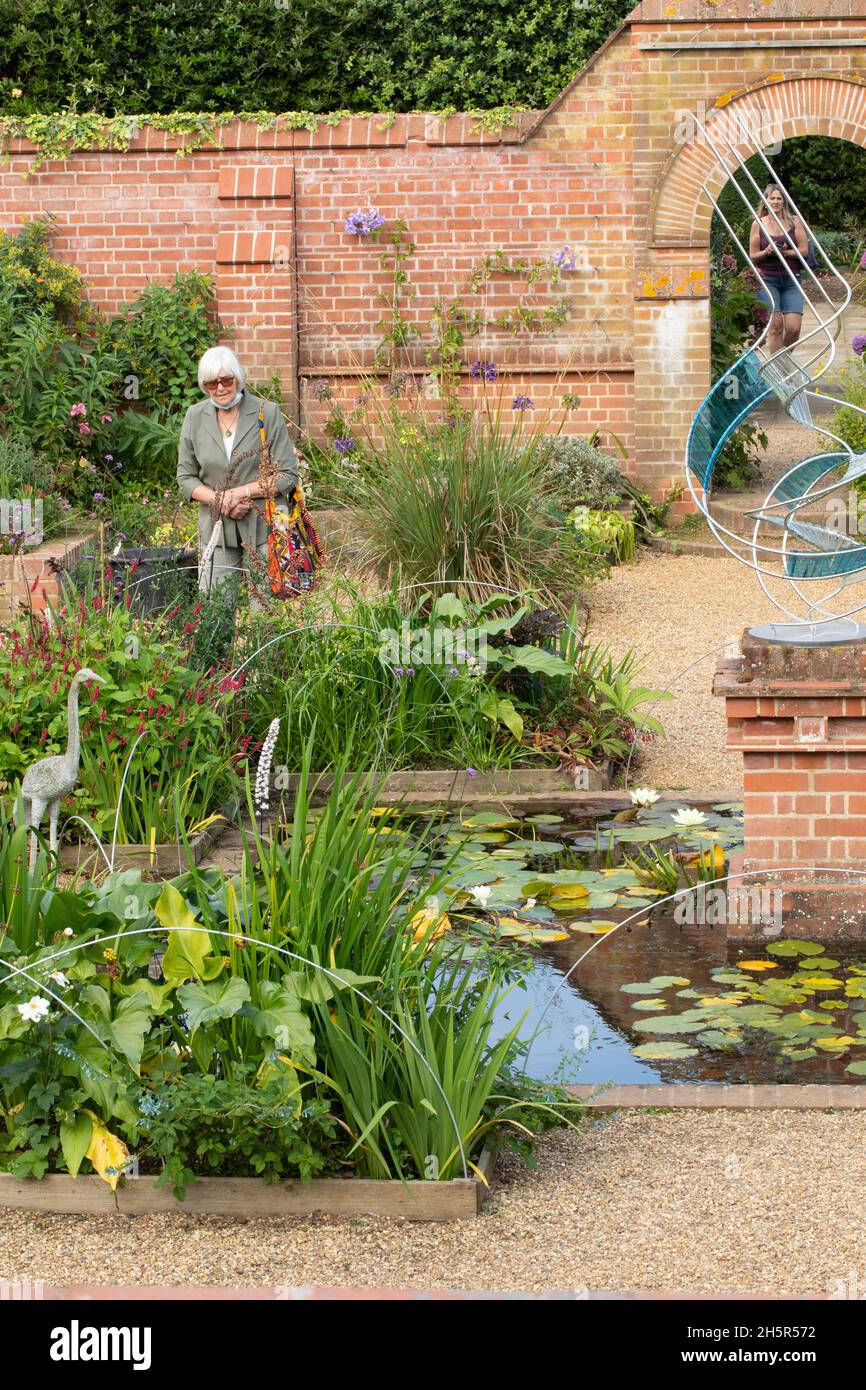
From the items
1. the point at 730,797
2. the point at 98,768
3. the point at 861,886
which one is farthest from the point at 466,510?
the point at 861,886

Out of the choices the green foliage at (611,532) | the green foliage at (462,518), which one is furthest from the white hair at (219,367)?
the green foliage at (611,532)

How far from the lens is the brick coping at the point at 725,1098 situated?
4355mm

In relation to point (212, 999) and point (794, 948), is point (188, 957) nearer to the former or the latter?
point (212, 999)

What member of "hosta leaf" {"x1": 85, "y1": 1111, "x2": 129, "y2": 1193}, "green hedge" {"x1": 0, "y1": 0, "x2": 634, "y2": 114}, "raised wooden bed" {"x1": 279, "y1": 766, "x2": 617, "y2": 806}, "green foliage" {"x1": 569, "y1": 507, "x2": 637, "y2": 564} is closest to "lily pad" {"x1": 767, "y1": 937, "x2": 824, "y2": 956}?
"raised wooden bed" {"x1": 279, "y1": 766, "x2": 617, "y2": 806}

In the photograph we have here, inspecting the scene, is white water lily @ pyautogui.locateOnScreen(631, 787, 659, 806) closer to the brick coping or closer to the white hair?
the brick coping

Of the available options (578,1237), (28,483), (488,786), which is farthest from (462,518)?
(578,1237)

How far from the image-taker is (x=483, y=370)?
38.7ft

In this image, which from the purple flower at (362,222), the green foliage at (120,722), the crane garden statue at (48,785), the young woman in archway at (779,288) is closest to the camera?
the crane garden statue at (48,785)

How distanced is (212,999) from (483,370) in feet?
27.7

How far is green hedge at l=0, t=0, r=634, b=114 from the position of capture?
14.1 metres

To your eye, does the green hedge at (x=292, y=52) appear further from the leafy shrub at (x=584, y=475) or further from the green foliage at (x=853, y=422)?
the green foliage at (x=853, y=422)

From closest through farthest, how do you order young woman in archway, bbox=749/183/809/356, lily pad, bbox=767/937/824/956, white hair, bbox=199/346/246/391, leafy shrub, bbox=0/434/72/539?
lily pad, bbox=767/937/824/956 → white hair, bbox=199/346/246/391 → leafy shrub, bbox=0/434/72/539 → young woman in archway, bbox=749/183/809/356

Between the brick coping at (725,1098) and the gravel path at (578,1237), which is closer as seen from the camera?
the gravel path at (578,1237)

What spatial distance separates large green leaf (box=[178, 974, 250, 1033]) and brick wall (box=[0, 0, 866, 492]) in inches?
382
